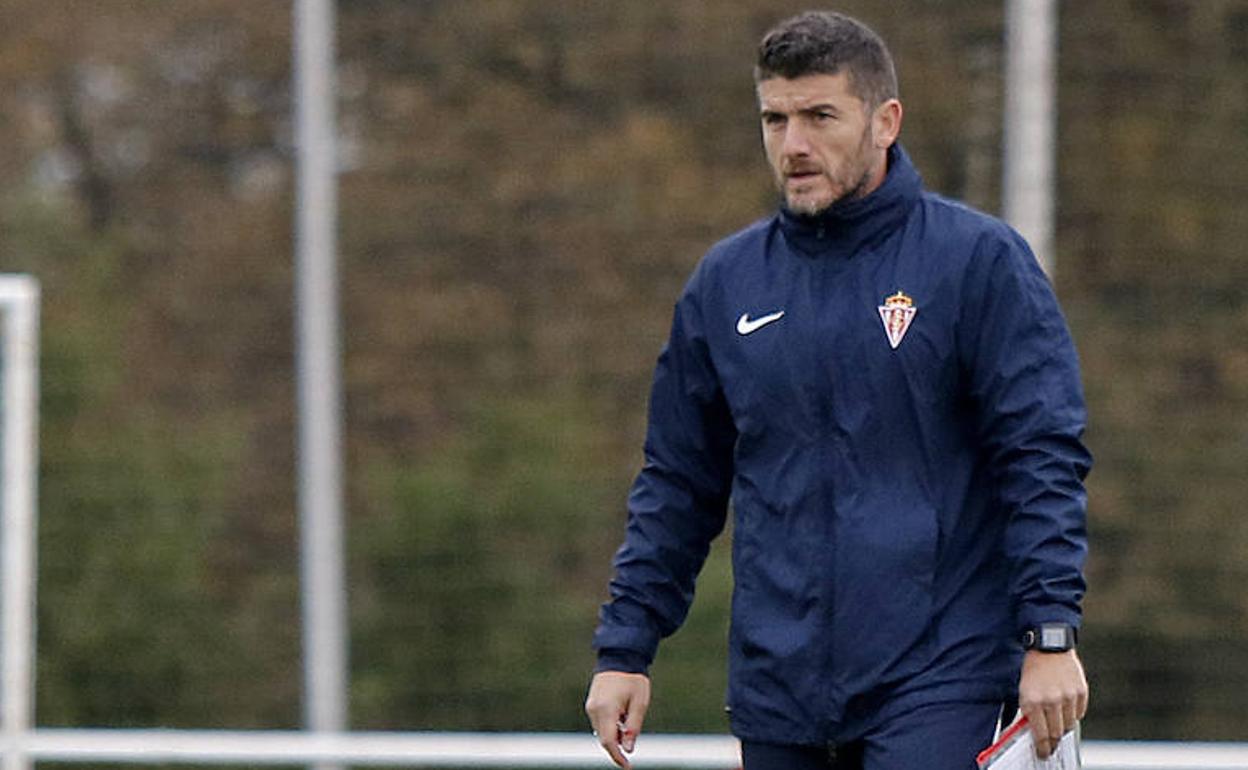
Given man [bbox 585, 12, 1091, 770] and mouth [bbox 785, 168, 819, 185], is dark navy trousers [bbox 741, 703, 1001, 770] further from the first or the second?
mouth [bbox 785, 168, 819, 185]

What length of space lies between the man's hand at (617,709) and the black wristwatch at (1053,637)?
69cm

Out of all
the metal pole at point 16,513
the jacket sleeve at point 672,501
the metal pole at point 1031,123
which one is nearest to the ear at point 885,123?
the jacket sleeve at point 672,501

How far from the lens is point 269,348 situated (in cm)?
661

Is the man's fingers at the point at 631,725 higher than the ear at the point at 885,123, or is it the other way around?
the ear at the point at 885,123

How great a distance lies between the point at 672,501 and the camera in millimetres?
3566

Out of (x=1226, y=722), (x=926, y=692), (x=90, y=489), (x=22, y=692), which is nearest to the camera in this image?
(x=926, y=692)

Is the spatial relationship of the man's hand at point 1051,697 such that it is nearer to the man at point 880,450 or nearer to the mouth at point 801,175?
the man at point 880,450

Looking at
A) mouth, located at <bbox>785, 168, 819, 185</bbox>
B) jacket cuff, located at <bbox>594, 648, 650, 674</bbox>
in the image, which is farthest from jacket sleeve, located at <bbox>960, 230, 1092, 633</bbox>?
jacket cuff, located at <bbox>594, 648, 650, 674</bbox>

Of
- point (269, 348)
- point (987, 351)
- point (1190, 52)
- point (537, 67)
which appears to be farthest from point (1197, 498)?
point (987, 351)

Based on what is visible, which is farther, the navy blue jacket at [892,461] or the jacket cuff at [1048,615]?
the navy blue jacket at [892,461]

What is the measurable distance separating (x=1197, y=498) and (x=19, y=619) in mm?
3173

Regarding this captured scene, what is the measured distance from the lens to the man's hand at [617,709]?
11.5ft

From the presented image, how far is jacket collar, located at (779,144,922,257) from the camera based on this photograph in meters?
3.34

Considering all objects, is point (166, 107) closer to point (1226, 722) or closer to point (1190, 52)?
point (1190, 52)
